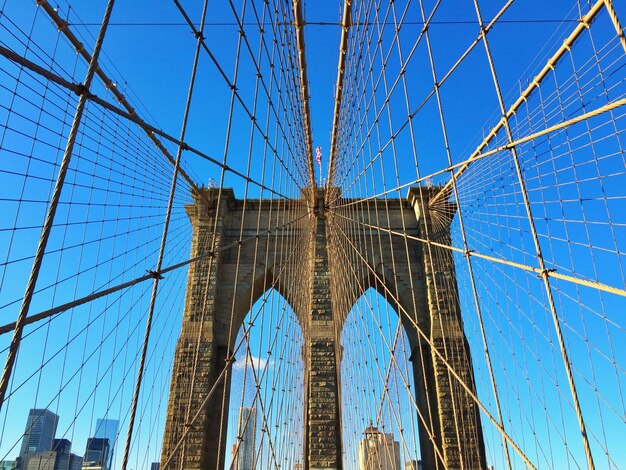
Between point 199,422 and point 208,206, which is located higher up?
point 208,206

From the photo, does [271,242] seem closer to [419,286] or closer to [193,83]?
[419,286]

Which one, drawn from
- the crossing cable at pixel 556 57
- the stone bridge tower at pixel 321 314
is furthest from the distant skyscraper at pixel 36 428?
the crossing cable at pixel 556 57

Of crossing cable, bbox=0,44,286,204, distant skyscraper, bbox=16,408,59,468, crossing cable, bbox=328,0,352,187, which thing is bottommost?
distant skyscraper, bbox=16,408,59,468

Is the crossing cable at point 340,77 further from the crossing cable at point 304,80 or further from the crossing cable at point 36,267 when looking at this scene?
the crossing cable at point 36,267

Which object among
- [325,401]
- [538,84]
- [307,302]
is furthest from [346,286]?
[538,84]

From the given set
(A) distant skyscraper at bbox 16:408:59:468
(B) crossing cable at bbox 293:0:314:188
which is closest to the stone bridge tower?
(B) crossing cable at bbox 293:0:314:188

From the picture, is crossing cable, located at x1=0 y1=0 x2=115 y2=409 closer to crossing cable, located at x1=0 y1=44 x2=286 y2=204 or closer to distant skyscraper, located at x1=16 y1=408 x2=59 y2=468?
crossing cable, located at x1=0 y1=44 x2=286 y2=204

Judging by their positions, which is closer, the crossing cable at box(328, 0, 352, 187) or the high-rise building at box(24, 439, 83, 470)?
the high-rise building at box(24, 439, 83, 470)

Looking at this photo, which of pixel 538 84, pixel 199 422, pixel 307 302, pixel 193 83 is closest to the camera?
pixel 193 83
